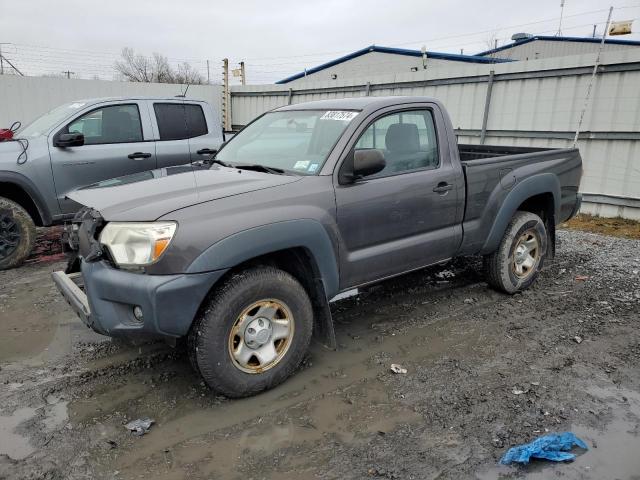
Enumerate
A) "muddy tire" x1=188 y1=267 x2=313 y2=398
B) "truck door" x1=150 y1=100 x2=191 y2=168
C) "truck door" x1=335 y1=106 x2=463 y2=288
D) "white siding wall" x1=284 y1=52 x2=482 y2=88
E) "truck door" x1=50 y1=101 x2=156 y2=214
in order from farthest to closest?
"white siding wall" x1=284 y1=52 x2=482 y2=88 → "truck door" x1=150 y1=100 x2=191 y2=168 → "truck door" x1=50 y1=101 x2=156 y2=214 → "truck door" x1=335 y1=106 x2=463 y2=288 → "muddy tire" x1=188 y1=267 x2=313 y2=398

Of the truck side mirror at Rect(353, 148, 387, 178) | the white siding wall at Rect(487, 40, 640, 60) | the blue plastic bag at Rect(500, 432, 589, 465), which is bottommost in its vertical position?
the blue plastic bag at Rect(500, 432, 589, 465)

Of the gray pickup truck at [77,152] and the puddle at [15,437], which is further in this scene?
the gray pickup truck at [77,152]

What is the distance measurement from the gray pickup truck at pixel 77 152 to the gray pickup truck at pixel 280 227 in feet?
8.02

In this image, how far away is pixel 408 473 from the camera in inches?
97.6

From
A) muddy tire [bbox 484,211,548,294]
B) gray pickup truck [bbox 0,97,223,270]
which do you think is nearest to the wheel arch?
muddy tire [bbox 484,211,548,294]

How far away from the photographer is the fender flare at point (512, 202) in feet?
14.8

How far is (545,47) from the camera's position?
24.0 meters

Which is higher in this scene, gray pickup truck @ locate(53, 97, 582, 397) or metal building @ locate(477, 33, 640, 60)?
metal building @ locate(477, 33, 640, 60)

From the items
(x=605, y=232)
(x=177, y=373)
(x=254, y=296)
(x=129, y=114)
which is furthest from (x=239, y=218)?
(x=605, y=232)

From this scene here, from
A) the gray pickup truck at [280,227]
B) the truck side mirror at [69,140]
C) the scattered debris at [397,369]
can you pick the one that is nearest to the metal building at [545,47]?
the gray pickup truck at [280,227]

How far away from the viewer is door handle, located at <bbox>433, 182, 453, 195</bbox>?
393 centimetres

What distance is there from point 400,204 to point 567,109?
6291 mm

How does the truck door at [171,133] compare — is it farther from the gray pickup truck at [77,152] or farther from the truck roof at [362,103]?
the truck roof at [362,103]

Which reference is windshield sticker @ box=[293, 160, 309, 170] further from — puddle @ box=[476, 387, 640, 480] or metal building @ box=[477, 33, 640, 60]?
metal building @ box=[477, 33, 640, 60]
